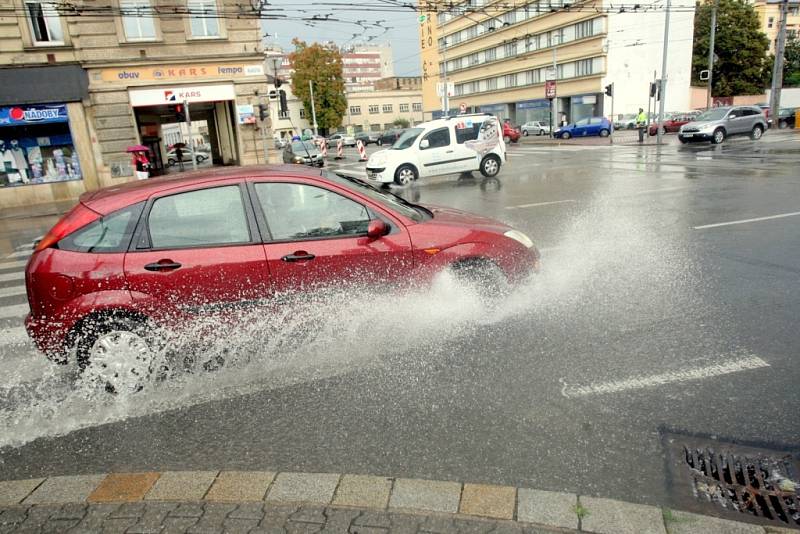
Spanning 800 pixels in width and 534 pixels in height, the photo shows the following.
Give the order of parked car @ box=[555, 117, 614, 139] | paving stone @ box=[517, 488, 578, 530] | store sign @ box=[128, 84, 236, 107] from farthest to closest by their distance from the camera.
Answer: parked car @ box=[555, 117, 614, 139]
store sign @ box=[128, 84, 236, 107]
paving stone @ box=[517, 488, 578, 530]

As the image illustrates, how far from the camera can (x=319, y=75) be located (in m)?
67.8

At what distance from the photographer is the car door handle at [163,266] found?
398cm

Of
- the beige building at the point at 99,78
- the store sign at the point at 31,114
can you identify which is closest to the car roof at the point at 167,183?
the beige building at the point at 99,78

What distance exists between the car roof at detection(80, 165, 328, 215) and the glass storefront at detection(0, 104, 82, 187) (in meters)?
18.4

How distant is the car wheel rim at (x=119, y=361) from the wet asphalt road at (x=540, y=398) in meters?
0.50

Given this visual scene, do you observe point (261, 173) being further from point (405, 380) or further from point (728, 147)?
point (728, 147)

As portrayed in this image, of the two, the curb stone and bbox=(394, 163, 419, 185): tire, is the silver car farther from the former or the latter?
the curb stone

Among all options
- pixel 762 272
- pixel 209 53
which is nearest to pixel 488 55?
pixel 209 53

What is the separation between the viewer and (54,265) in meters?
3.91

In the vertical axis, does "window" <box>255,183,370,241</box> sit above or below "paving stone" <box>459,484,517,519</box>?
above

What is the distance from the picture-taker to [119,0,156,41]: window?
789 inches

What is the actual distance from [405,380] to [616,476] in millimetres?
1551

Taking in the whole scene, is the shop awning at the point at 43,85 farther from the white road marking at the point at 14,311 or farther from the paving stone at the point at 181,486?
the paving stone at the point at 181,486

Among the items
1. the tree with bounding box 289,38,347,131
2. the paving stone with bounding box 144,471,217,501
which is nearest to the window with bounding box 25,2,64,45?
the paving stone with bounding box 144,471,217,501
